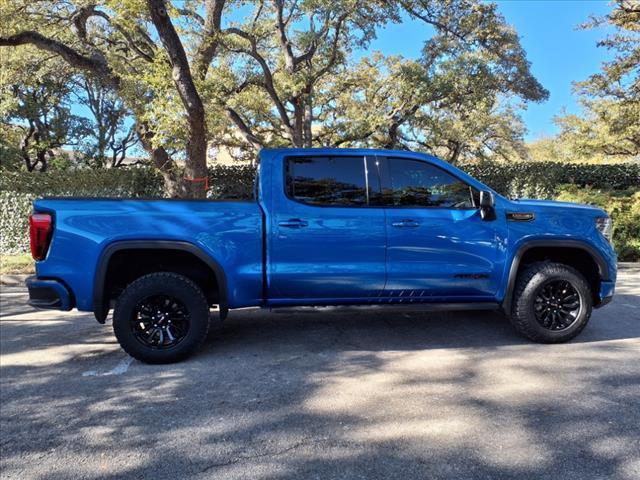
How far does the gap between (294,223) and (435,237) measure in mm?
1314

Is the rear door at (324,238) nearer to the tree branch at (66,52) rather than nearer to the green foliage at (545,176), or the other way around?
the tree branch at (66,52)

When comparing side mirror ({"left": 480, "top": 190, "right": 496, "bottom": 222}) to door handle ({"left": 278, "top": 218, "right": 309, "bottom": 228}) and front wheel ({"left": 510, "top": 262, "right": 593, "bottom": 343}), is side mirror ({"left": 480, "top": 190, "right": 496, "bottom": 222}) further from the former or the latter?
door handle ({"left": 278, "top": 218, "right": 309, "bottom": 228})

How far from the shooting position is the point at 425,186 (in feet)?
15.9

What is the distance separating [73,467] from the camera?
9.46 ft

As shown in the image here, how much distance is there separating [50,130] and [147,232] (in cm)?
1942

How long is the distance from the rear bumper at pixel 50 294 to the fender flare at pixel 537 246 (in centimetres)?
400

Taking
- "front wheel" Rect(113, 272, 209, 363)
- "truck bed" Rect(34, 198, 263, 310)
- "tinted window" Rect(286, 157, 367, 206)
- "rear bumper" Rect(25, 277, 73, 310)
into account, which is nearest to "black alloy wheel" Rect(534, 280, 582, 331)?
"tinted window" Rect(286, 157, 367, 206)

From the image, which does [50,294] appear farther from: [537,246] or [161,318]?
[537,246]

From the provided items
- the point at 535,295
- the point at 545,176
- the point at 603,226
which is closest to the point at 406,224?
the point at 535,295

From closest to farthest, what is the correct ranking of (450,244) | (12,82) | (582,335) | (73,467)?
(73,467)
(450,244)
(582,335)
(12,82)

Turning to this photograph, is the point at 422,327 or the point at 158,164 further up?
the point at 158,164

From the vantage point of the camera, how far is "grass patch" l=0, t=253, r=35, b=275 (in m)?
10.2

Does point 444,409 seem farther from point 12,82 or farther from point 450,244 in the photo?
point 12,82

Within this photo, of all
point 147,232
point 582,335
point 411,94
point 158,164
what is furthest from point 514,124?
point 147,232
